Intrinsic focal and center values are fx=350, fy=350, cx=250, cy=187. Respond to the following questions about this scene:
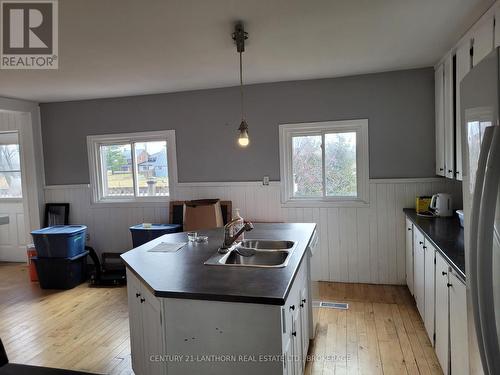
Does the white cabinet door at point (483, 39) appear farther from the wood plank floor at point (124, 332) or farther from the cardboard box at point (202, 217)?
the cardboard box at point (202, 217)

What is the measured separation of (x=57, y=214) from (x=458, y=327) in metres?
5.15

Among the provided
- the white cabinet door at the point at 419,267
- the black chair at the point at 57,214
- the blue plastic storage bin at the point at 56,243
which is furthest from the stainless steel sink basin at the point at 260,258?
the black chair at the point at 57,214

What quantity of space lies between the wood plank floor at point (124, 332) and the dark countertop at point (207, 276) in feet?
3.10

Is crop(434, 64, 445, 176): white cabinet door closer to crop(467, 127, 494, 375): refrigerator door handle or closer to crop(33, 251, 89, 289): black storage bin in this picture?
crop(467, 127, 494, 375): refrigerator door handle

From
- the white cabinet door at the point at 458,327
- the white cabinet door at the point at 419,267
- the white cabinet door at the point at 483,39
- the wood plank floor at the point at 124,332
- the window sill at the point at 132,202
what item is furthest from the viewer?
the window sill at the point at 132,202

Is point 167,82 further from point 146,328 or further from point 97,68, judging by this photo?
point 146,328

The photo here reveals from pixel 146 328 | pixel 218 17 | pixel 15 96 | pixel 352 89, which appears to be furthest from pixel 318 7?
pixel 15 96

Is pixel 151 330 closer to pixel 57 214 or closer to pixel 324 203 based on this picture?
pixel 324 203

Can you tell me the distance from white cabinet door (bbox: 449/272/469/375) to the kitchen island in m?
0.83

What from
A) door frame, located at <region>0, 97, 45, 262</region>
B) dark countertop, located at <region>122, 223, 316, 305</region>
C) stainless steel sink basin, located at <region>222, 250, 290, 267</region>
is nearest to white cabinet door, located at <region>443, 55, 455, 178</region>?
dark countertop, located at <region>122, 223, 316, 305</region>

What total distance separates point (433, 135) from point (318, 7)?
2301mm

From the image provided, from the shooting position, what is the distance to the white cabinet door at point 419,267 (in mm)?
2865

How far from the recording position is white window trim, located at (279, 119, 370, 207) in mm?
4008

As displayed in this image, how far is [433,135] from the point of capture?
12.4 feet
